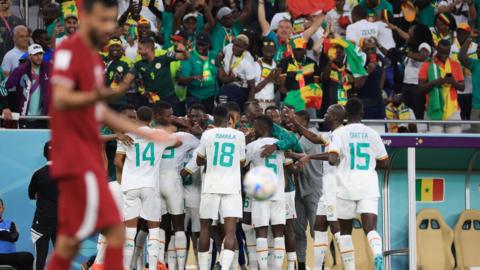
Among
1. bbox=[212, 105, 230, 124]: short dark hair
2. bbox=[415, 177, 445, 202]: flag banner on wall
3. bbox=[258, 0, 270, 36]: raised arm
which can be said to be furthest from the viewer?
bbox=[415, 177, 445, 202]: flag banner on wall

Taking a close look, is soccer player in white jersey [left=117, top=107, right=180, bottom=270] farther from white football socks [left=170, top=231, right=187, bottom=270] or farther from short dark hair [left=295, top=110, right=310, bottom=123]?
short dark hair [left=295, top=110, right=310, bottom=123]

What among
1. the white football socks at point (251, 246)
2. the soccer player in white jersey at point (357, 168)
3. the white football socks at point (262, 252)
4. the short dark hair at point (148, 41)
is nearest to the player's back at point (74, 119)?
the soccer player in white jersey at point (357, 168)

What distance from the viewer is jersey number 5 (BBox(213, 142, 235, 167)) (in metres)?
14.3

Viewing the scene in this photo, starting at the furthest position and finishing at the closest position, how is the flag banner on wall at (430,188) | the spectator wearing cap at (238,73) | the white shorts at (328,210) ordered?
the flag banner on wall at (430,188)
the spectator wearing cap at (238,73)
the white shorts at (328,210)

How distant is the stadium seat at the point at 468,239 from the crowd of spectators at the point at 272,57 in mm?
1652

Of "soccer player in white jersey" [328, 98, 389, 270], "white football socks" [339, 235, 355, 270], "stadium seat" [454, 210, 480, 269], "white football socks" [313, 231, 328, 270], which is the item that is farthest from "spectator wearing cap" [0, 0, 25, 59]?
"stadium seat" [454, 210, 480, 269]

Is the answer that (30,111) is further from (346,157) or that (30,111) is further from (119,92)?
(119,92)

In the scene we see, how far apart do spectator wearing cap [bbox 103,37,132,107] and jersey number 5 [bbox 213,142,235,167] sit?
2.51 m

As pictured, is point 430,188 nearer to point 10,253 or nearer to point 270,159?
point 270,159

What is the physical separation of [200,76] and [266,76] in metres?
1.05

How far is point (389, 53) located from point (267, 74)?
8.33ft

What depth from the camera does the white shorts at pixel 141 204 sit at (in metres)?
14.5

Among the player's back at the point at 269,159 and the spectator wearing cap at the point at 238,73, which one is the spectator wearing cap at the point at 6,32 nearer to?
the spectator wearing cap at the point at 238,73

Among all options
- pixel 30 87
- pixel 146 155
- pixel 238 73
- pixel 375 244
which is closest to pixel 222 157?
pixel 146 155
